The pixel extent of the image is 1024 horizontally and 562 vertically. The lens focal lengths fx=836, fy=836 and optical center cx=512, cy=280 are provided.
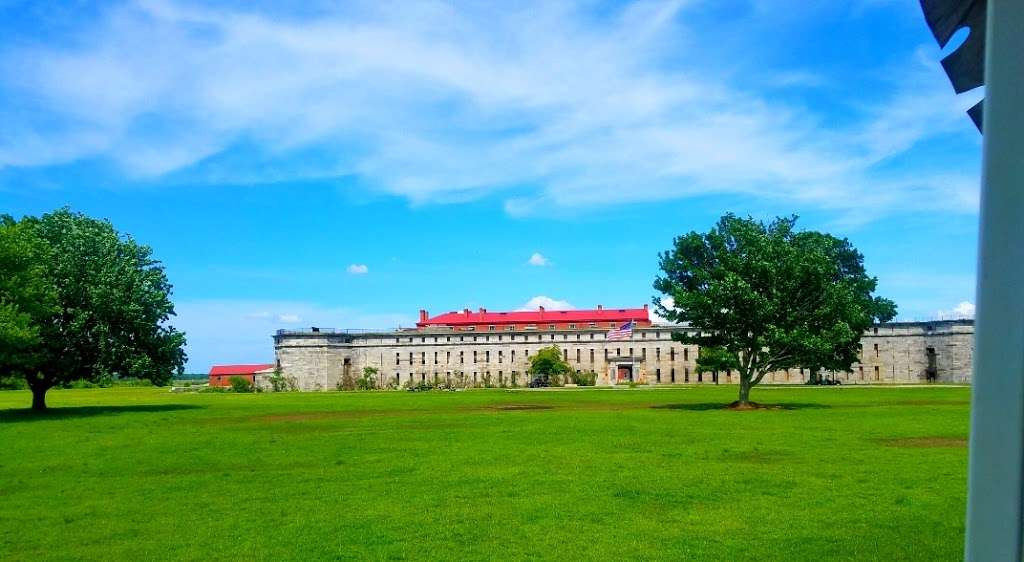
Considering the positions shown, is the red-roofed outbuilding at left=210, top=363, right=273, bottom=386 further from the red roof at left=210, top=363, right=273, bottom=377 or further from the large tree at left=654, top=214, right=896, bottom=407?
the large tree at left=654, top=214, right=896, bottom=407

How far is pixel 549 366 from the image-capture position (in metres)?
139

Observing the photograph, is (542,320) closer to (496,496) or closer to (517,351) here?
(517,351)

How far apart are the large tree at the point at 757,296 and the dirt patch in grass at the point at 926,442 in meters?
19.7

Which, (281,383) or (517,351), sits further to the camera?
(517,351)

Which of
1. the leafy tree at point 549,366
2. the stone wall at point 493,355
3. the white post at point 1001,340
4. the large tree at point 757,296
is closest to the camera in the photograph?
the white post at point 1001,340

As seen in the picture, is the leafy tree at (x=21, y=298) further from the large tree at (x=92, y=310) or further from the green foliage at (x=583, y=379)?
the green foliage at (x=583, y=379)

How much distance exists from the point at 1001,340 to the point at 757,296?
4626 centimetres

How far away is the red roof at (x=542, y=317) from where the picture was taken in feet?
544

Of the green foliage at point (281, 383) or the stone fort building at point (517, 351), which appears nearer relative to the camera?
the green foliage at point (281, 383)

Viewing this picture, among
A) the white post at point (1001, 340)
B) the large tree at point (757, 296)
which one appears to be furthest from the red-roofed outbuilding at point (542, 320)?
the white post at point (1001, 340)

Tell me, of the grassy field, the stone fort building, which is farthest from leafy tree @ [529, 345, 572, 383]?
the grassy field

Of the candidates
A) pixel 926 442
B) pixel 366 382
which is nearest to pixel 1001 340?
pixel 926 442

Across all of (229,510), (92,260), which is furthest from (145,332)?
(229,510)

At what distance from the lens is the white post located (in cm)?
242
